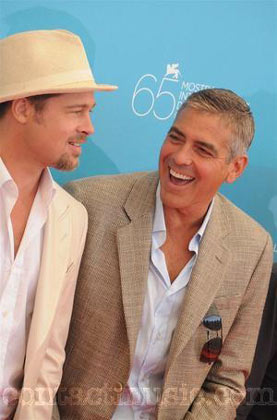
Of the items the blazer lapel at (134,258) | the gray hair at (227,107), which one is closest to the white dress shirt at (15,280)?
the blazer lapel at (134,258)

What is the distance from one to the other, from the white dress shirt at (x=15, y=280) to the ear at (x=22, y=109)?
0.13 metres

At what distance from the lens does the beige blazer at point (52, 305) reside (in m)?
1.79

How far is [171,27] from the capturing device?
2371 millimetres

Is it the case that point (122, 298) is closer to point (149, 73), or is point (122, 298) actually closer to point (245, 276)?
point (245, 276)

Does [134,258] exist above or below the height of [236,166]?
below

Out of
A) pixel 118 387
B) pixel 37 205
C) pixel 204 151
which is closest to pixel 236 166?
pixel 204 151

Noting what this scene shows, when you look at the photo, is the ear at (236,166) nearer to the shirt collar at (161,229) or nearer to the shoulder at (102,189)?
the shirt collar at (161,229)

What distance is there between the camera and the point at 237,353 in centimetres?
213

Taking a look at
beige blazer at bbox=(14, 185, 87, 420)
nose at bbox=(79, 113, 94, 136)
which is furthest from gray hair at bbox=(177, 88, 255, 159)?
beige blazer at bbox=(14, 185, 87, 420)

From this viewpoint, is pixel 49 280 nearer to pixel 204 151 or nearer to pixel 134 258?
pixel 134 258

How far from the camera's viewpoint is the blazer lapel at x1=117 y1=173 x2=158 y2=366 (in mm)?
1929

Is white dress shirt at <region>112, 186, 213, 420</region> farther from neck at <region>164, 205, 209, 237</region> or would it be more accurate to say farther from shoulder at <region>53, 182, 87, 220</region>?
shoulder at <region>53, 182, 87, 220</region>

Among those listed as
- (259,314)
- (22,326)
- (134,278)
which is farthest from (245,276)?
(22,326)

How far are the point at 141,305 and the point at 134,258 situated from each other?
0.47 ft
